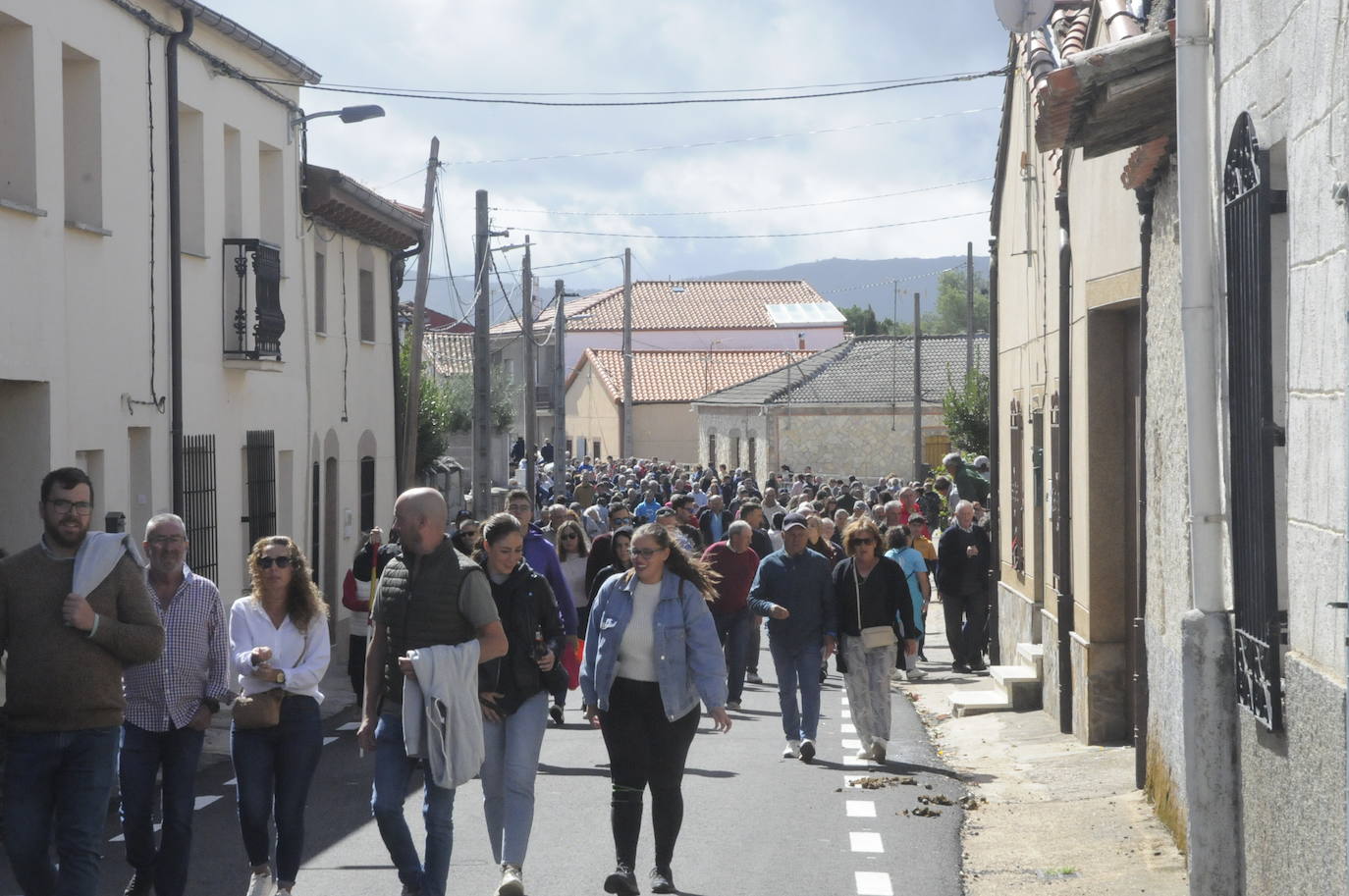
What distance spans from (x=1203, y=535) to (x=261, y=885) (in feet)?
14.0

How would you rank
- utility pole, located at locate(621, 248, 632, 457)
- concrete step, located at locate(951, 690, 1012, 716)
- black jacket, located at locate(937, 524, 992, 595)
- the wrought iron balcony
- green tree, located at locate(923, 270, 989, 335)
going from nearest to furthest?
concrete step, located at locate(951, 690, 1012, 716)
the wrought iron balcony
black jacket, located at locate(937, 524, 992, 595)
utility pole, located at locate(621, 248, 632, 457)
green tree, located at locate(923, 270, 989, 335)

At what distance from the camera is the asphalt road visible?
27.3 ft

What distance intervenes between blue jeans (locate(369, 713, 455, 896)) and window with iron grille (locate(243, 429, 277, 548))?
11.3 m

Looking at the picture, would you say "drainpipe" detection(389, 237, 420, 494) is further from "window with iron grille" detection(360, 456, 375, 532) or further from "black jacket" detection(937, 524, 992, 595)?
"black jacket" detection(937, 524, 992, 595)

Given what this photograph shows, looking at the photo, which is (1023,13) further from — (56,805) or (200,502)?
(200,502)

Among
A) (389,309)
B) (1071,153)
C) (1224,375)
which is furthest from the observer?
(389,309)

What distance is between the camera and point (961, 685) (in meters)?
18.1

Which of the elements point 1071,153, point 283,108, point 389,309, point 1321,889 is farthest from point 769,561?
point 389,309

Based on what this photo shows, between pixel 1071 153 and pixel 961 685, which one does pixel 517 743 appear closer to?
pixel 1071 153

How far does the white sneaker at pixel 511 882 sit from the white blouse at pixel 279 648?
3.75 ft

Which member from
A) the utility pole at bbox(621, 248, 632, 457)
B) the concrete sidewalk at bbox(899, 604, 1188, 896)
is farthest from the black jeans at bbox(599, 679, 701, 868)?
the utility pole at bbox(621, 248, 632, 457)

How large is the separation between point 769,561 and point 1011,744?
241 centimetres

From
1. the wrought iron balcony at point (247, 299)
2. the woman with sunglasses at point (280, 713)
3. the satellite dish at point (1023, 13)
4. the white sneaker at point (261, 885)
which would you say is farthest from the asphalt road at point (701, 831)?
the wrought iron balcony at point (247, 299)

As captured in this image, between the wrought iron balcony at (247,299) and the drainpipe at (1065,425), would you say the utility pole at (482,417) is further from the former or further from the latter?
the drainpipe at (1065,425)
